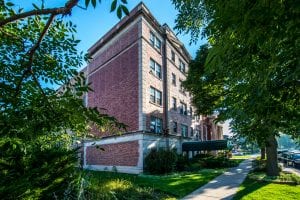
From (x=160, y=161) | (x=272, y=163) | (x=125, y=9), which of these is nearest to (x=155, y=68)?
(x=160, y=161)

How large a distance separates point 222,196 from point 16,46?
10431 millimetres

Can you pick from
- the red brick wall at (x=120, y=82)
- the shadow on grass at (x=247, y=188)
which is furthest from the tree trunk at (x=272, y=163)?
the red brick wall at (x=120, y=82)

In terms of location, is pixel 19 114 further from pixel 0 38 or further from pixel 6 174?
pixel 6 174

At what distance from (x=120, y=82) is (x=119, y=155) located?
23.3 feet

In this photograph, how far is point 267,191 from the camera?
13.4 meters

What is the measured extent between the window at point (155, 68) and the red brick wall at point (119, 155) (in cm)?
751

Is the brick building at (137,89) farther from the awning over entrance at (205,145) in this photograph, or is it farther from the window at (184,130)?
the awning over entrance at (205,145)

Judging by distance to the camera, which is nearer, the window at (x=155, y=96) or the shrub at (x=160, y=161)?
the shrub at (x=160, y=161)

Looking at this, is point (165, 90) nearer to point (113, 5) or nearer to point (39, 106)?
point (39, 106)

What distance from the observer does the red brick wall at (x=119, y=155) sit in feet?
79.0

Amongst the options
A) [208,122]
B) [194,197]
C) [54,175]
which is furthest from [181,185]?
[208,122]

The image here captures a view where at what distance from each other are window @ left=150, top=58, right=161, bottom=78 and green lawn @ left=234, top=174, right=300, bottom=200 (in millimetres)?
14809

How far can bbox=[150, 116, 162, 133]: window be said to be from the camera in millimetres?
25681

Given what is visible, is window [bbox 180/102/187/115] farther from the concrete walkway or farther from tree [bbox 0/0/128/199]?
tree [bbox 0/0/128/199]
